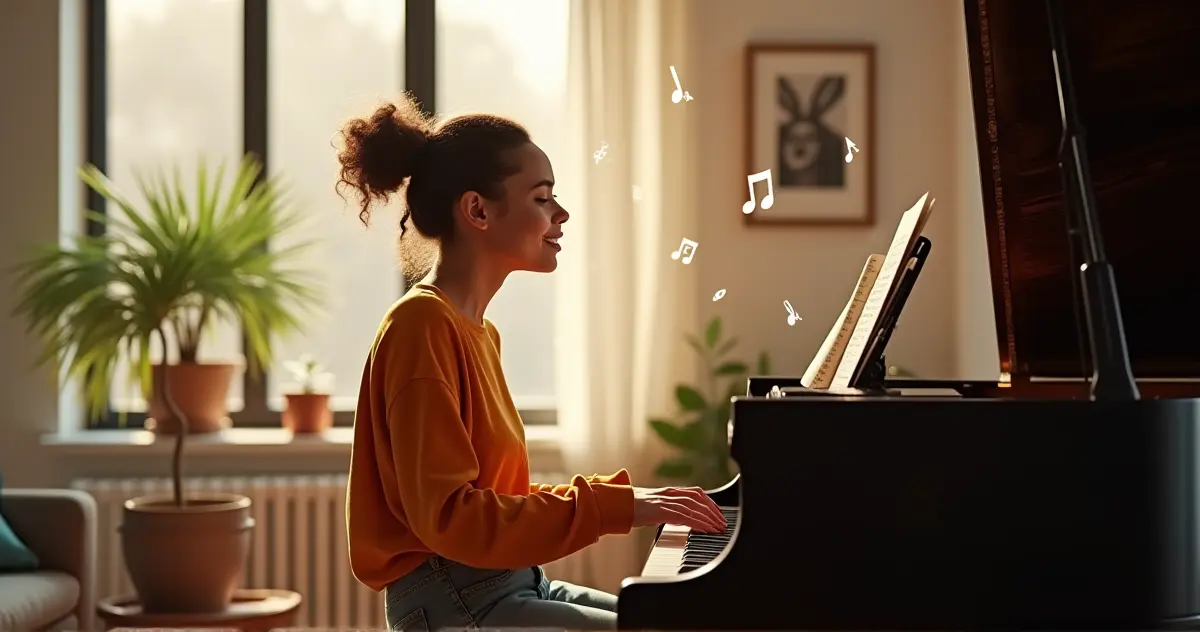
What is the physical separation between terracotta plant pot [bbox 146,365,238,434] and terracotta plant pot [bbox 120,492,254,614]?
21.6 inches

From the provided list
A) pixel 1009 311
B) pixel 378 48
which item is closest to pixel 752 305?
pixel 378 48

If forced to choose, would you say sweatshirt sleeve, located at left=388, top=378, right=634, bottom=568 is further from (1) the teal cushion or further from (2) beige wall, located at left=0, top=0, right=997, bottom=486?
(2) beige wall, located at left=0, top=0, right=997, bottom=486

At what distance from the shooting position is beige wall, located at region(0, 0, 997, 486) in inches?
164

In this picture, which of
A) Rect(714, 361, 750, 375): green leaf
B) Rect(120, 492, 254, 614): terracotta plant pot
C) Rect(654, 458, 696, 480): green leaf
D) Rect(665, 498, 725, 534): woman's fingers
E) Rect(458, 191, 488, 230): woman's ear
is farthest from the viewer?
Rect(714, 361, 750, 375): green leaf

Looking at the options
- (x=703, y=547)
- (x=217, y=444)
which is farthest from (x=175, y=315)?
(x=703, y=547)

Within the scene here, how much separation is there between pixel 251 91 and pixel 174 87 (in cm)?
27

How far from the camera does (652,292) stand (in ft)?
13.6

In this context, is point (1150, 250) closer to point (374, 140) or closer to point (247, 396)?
point (374, 140)

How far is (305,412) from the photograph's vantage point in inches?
165

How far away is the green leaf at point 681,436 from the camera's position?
396 cm

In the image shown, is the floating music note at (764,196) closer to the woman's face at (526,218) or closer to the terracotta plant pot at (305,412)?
the terracotta plant pot at (305,412)

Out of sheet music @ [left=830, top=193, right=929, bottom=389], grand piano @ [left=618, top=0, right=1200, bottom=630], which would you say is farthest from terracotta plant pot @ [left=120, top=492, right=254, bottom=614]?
grand piano @ [left=618, top=0, right=1200, bottom=630]

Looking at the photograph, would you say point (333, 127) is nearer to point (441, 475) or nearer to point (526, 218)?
point (526, 218)

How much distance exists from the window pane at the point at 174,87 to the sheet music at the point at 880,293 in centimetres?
294
